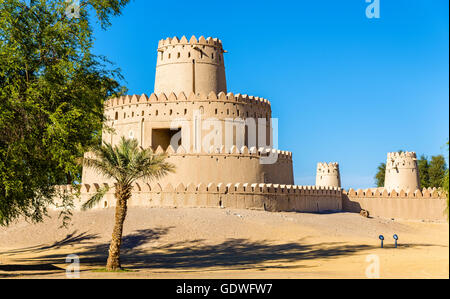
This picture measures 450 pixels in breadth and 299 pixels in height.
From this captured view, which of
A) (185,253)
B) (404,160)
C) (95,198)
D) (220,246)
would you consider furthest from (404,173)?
(95,198)

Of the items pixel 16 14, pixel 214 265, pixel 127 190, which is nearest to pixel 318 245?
pixel 214 265

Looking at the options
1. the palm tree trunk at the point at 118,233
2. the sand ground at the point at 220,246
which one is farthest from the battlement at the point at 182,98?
the palm tree trunk at the point at 118,233

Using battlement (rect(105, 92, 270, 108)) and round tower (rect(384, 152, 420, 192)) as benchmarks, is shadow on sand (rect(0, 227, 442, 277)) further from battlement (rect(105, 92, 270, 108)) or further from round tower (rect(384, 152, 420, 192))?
round tower (rect(384, 152, 420, 192))

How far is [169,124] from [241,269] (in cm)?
1952

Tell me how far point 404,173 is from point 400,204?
5831mm

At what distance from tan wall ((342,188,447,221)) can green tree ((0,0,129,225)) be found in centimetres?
2848

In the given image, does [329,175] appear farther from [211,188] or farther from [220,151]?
[211,188]

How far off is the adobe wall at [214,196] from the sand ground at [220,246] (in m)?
1.08

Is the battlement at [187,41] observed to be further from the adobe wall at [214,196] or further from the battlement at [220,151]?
the adobe wall at [214,196]

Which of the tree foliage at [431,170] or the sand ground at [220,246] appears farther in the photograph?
the tree foliage at [431,170]

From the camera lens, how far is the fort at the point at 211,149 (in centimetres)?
3281

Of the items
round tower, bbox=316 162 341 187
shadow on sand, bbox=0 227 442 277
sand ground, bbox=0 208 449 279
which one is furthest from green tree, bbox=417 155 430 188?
shadow on sand, bbox=0 227 442 277

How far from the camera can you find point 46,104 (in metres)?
18.0
